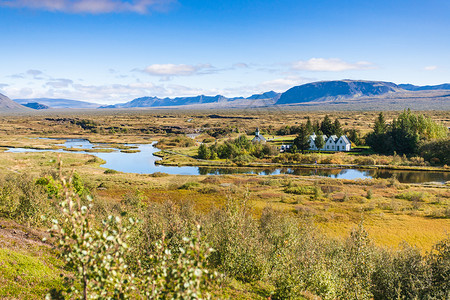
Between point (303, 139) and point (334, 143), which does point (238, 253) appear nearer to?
point (303, 139)

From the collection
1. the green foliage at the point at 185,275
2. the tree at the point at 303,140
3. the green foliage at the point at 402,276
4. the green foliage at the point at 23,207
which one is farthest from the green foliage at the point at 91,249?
the tree at the point at 303,140

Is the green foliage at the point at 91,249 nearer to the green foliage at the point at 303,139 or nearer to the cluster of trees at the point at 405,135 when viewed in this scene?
the green foliage at the point at 303,139

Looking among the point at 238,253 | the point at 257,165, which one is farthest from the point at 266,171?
the point at 238,253

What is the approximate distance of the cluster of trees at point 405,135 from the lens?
96.8 meters

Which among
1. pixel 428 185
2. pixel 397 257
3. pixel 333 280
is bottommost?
pixel 428 185

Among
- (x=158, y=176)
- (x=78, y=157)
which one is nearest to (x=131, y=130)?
(x=78, y=157)

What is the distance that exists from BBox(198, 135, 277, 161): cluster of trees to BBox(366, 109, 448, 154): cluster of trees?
35.3m

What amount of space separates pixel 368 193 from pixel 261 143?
5372cm

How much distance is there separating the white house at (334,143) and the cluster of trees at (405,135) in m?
8.29

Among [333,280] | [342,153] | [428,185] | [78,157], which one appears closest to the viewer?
[333,280]

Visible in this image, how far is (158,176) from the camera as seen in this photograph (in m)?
73.7

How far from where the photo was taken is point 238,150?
3949 inches

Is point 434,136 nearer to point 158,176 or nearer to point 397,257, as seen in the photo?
point 158,176

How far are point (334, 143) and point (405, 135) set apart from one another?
72.0 ft
